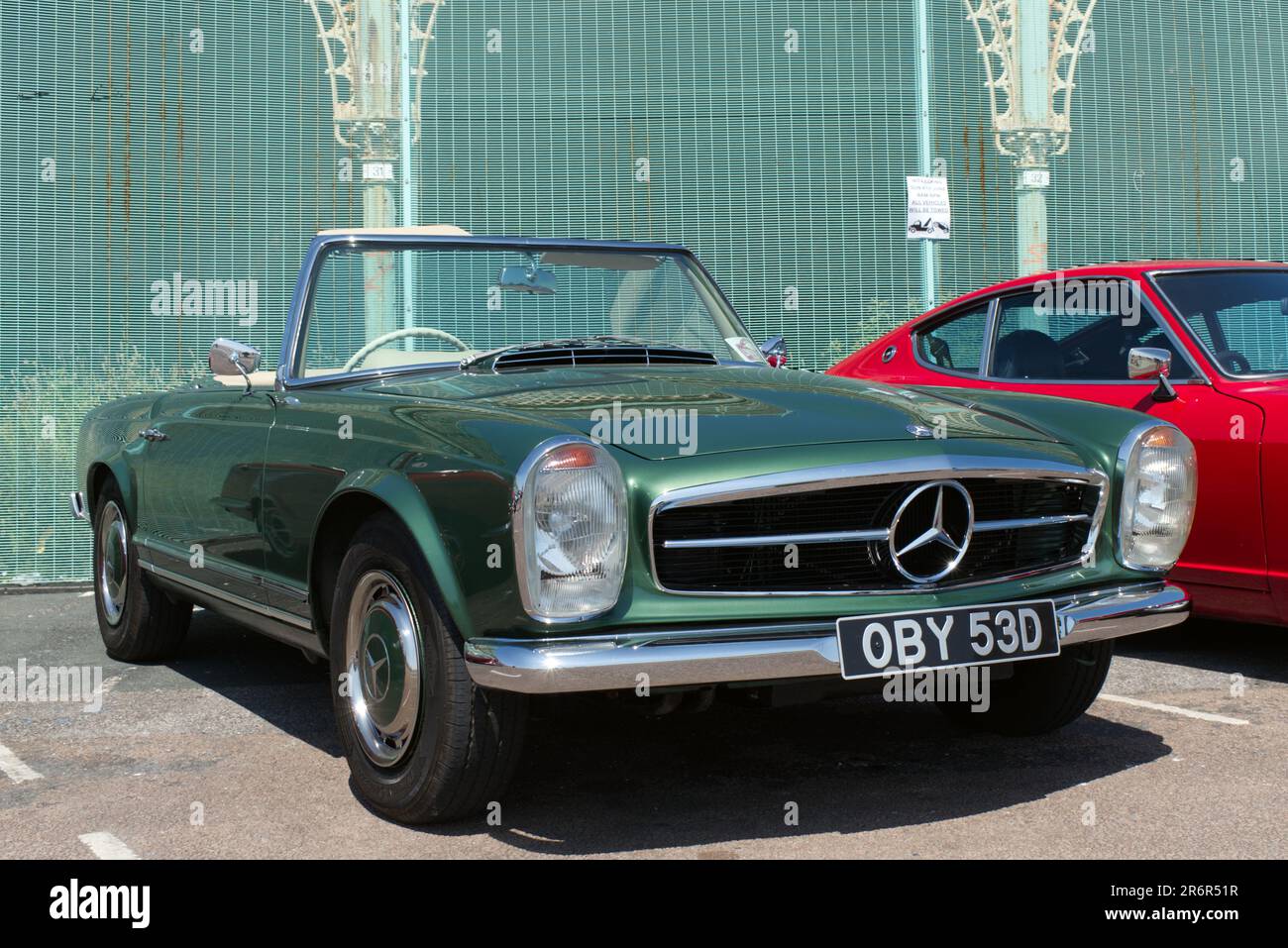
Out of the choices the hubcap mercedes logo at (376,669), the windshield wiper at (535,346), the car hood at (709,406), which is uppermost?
the windshield wiper at (535,346)

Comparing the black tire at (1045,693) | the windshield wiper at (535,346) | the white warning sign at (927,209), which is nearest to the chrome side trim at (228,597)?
the windshield wiper at (535,346)

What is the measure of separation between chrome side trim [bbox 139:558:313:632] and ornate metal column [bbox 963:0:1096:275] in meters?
5.36

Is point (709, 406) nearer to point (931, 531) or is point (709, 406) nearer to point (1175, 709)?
point (931, 531)

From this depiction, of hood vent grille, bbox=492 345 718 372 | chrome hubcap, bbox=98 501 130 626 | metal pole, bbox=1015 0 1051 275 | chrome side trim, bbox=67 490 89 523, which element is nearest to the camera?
hood vent grille, bbox=492 345 718 372

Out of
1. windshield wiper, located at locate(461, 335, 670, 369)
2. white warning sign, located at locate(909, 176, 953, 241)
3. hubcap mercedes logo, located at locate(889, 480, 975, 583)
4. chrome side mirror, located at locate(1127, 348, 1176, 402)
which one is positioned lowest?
hubcap mercedes logo, located at locate(889, 480, 975, 583)

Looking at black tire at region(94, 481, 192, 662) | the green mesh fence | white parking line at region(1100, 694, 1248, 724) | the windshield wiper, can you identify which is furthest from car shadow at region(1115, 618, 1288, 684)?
black tire at region(94, 481, 192, 662)

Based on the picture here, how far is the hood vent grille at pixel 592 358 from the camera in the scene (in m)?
4.09

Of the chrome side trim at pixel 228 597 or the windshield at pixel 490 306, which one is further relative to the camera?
the windshield at pixel 490 306

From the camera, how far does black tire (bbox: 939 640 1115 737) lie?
386 centimetres

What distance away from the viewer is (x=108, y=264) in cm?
778

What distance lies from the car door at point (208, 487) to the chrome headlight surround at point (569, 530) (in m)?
1.42

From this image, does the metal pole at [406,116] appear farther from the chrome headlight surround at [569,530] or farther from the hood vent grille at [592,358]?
the chrome headlight surround at [569,530]

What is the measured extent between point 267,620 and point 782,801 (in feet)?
5.08

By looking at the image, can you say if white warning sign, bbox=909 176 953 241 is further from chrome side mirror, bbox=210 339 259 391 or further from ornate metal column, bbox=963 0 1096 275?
chrome side mirror, bbox=210 339 259 391
